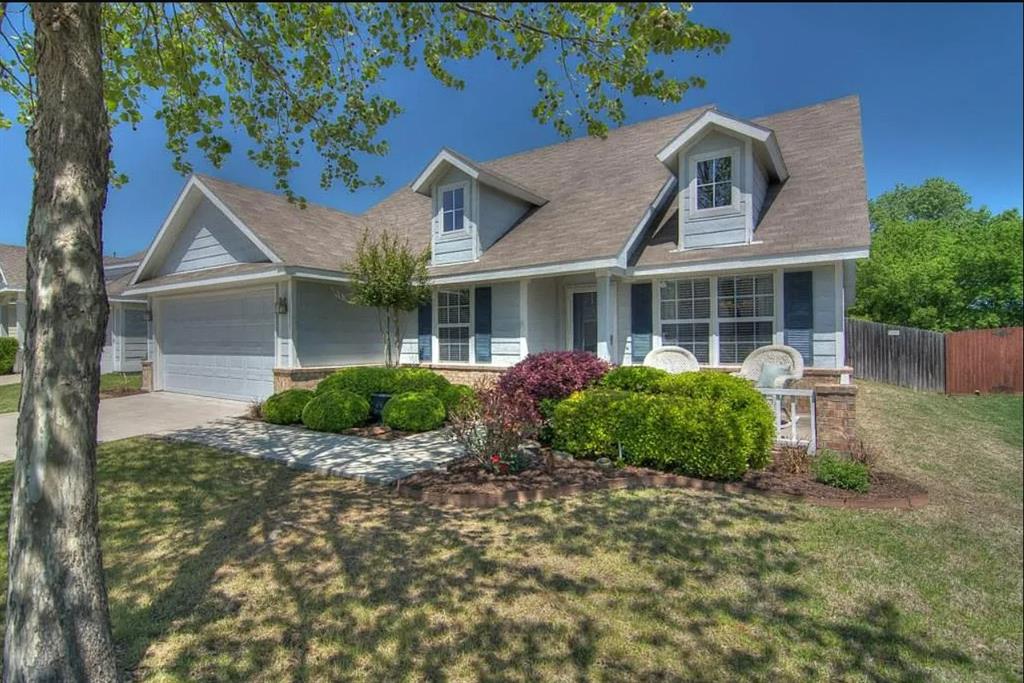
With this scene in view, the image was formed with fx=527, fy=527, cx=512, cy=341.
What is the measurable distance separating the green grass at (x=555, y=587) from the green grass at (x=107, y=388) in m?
9.44

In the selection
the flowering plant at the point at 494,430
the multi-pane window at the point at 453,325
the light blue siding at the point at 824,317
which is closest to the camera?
the flowering plant at the point at 494,430

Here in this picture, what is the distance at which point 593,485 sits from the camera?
598 cm

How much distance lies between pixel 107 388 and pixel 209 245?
229 inches

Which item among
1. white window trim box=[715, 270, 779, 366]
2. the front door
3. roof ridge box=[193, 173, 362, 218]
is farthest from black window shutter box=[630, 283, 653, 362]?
roof ridge box=[193, 173, 362, 218]

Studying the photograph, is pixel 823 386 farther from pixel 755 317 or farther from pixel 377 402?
pixel 377 402

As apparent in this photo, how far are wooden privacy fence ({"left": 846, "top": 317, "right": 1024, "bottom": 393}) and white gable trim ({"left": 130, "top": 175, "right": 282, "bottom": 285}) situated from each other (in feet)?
55.5

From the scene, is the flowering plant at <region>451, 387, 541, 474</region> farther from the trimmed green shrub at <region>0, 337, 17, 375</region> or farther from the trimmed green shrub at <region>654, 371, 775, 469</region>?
the trimmed green shrub at <region>0, 337, 17, 375</region>

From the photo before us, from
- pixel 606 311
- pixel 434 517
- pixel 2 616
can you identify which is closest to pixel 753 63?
pixel 434 517

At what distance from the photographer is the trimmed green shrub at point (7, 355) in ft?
66.1

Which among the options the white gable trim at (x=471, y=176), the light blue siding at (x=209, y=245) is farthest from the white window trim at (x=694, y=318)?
the light blue siding at (x=209, y=245)

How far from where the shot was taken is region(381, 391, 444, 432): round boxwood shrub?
9242 millimetres

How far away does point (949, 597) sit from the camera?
3.88 meters

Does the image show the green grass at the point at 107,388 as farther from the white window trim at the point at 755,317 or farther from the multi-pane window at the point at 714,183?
the multi-pane window at the point at 714,183

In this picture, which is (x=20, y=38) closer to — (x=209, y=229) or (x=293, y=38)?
(x=293, y=38)
